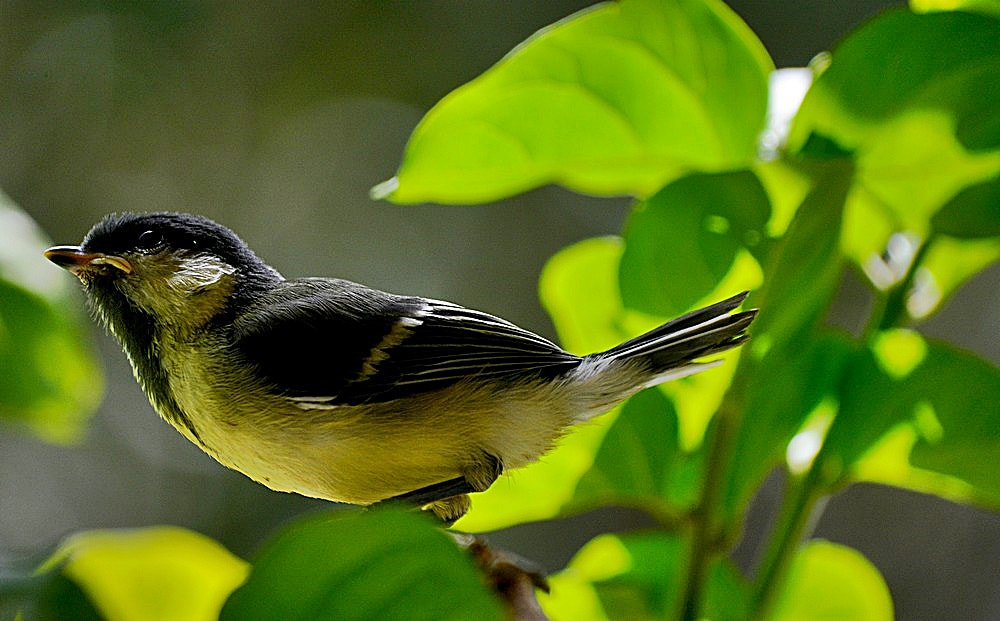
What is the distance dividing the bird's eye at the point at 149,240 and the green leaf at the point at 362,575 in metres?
0.25

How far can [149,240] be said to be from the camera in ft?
2.04

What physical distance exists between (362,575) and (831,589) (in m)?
0.60

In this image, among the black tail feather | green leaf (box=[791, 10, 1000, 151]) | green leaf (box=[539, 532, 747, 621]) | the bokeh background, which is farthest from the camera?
the bokeh background

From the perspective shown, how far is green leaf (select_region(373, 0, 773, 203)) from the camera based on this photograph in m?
0.71

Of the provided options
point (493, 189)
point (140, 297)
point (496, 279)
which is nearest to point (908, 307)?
point (493, 189)

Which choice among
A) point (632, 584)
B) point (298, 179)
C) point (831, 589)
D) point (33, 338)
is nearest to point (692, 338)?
point (632, 584)

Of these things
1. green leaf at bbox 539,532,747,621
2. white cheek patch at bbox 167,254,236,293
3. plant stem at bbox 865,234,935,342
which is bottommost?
green leaf at bbox 539,532,747,621

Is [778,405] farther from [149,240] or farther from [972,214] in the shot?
[149,240]

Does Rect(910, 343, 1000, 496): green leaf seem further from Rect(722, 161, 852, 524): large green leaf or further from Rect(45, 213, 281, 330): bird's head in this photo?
Rect(45, 213, 281, 330): bird's head

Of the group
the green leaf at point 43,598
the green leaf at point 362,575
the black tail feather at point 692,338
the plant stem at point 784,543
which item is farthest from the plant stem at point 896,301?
the green leaf at point 43,598

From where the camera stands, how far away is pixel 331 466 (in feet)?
2.06

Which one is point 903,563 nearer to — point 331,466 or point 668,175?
point 668,175

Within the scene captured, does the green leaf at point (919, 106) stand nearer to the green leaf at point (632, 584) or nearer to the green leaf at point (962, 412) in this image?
the green leaf at point (962, 412)

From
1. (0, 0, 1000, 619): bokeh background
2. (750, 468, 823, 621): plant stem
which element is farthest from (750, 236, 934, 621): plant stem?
(0, 0, 1000, 619): bokeh background
